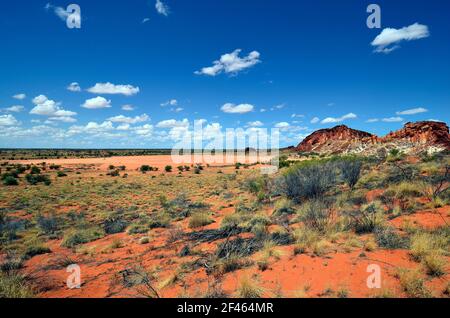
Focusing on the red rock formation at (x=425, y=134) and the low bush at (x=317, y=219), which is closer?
the low bush at (x=317, y=219)

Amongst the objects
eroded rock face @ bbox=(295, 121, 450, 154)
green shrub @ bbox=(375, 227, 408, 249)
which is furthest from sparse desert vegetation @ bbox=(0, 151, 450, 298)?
eroded rock face @ bbox=(295, 121, 450, 154)

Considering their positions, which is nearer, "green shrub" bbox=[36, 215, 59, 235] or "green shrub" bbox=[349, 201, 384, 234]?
"green shrub" bbox=[349, 201, 384, 234]

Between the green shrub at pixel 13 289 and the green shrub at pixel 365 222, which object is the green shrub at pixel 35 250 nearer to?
the green shrub at pixel 13 289

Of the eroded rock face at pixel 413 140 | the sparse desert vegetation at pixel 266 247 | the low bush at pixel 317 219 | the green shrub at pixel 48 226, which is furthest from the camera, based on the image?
the eroded rock face at pixel 413 140

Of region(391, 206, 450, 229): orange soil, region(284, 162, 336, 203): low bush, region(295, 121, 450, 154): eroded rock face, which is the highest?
region(295, 121, 450, 154): eroded rock face

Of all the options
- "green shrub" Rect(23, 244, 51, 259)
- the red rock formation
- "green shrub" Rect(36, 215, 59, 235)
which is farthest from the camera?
the red rock formation

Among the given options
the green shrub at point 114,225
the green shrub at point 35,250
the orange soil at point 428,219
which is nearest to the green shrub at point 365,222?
the orange soil at point 428,219

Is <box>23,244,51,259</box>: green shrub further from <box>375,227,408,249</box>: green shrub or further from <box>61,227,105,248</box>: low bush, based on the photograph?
<box>375,227,408,249</box>: green shrub

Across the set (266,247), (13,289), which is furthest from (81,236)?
(266,247)

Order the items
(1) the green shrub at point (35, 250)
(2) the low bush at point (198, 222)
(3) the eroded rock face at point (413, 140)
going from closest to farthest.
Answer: (1) the green shrub at point (35, 250), (2) the low bush at point (198, 222), (3) the eroded rock face at point (413, 140)

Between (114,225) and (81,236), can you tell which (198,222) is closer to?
(114,225)

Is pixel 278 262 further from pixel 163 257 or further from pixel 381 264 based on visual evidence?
pixel 163 257

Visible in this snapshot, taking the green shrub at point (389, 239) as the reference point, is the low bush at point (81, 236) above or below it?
below
